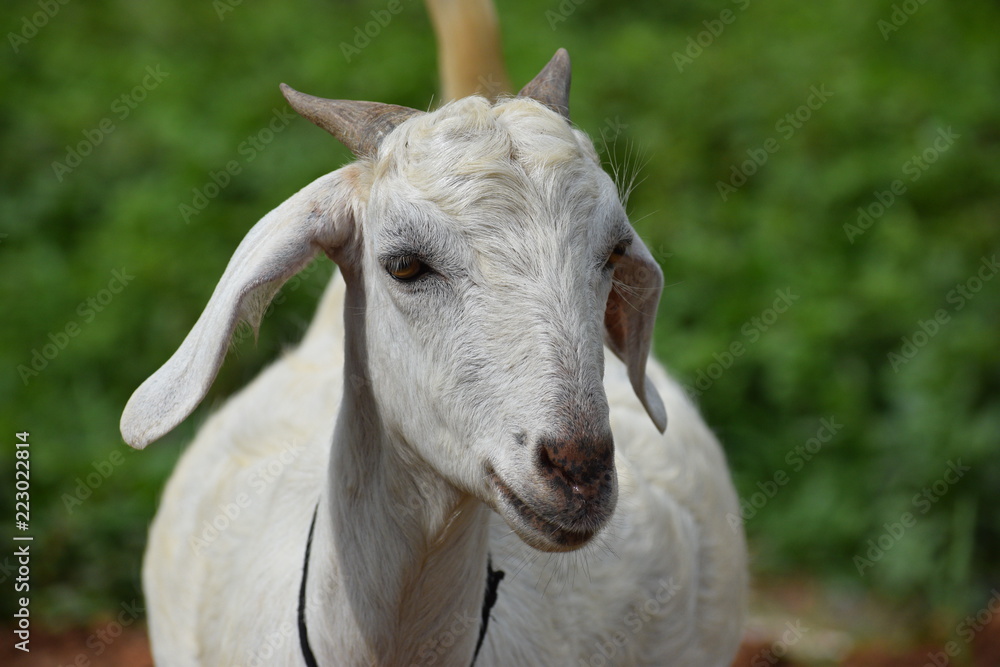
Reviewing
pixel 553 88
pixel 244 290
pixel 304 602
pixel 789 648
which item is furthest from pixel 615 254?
pixel 789 648

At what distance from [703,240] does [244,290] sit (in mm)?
4659

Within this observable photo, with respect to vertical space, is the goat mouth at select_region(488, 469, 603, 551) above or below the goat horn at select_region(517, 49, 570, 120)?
below

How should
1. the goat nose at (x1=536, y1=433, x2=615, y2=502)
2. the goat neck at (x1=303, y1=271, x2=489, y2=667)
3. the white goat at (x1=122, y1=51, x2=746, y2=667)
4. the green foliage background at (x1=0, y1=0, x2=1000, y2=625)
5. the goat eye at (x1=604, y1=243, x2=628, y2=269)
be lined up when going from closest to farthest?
the goat nose at (x1=536, y1=433, x2=615, y2=502)
the white goat at (x1=122, y1=51, x2=746, y2=667)
the goat eye at (x1=604, y1=243, x2=628, y2=269)
the goat neck at (x1=303, y1=271, x2=489, y2=667)
the green foliage background at (x1=0, y1=0, x2=1000, y2=625)

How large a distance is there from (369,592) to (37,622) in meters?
3.14

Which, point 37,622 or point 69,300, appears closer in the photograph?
point 37,622

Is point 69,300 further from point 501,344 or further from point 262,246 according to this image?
point 501,344

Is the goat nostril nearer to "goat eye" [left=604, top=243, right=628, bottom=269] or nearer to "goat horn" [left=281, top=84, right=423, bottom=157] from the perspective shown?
"goat eye" [left=604, top=243, right=628, bottom=269]

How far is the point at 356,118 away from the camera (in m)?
2.58

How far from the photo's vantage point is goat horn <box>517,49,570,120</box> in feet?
8.87

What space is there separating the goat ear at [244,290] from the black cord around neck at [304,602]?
0.60m

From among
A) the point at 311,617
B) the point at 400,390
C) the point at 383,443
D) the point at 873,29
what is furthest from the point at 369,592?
the point at 873,29

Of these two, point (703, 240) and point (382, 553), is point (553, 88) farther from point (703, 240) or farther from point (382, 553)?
point (703, 240)

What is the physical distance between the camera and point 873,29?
8.27 meters

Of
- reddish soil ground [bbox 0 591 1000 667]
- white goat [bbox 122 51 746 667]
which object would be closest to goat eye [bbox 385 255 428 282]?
white goat [bbox 122 51 746 667]
